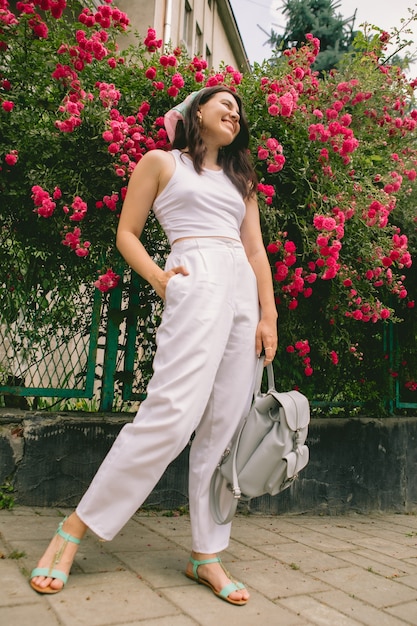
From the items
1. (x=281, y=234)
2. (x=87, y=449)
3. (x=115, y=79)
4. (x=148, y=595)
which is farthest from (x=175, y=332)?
(x=115, y=79)

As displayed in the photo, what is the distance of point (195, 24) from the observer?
1659 cm

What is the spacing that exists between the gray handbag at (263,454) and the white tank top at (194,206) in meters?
0.69

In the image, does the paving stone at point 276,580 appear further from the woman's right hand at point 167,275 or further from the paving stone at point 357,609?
the woman's right hand at point 167,275

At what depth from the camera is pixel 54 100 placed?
2918mm

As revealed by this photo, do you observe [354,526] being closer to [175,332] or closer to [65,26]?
[175,332]

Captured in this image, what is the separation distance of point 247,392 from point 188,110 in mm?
1241

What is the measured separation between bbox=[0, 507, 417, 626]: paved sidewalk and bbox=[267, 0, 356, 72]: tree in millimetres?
12861

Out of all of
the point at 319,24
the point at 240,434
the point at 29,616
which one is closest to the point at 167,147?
the point at 240,434

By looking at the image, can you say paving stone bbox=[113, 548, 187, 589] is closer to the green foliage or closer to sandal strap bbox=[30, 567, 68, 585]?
sandal strap bbox=[30, 567, 68, 585]

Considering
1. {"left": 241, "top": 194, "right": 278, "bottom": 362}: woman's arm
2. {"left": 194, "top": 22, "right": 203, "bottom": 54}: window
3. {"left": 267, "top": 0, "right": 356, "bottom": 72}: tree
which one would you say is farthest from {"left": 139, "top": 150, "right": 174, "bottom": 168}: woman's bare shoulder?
{"left": 194, "top": 22, "right": 203, "bottom": 54}: window

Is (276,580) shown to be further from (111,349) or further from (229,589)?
(111,349)

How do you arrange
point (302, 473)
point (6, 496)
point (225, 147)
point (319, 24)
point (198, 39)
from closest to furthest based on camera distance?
point (225, 147) < point (6, 496) < point (302, 473) < point (319, 24) < point (198, 39)

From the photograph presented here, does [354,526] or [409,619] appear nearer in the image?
[409,619]

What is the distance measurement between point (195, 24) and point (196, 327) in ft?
55.7
